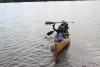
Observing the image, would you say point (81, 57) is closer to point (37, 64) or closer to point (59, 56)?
point (59, 56)

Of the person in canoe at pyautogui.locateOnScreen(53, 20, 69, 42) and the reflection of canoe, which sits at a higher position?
the person in canoe at pyautogui.locateOnScreen(53, 20, 69, 42)

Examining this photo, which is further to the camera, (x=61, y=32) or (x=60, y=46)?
(x=61, y=32)

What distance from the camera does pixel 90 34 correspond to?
3434 cm

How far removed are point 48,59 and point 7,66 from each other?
12.8ft

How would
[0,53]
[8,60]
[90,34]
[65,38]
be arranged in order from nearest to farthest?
[8,60] → [0,53] → [65,38] → [90,34]

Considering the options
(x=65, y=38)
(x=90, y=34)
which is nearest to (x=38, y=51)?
(x=65, y=38)

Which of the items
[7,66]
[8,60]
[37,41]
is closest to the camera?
[7,66]

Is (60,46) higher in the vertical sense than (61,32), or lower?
lower

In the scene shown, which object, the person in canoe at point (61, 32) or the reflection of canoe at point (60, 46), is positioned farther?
the person in canoe at point (61, 32)

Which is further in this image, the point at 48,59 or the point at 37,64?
the point at 48,59

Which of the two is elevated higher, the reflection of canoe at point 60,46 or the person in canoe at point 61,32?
the person in canoe at point 61,32

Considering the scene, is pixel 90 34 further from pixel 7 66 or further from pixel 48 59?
pixel 7 66

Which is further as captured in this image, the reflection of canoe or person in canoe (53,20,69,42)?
person in canoe (53,20,69,42)

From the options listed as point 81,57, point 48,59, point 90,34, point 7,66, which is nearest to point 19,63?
point 7,66
